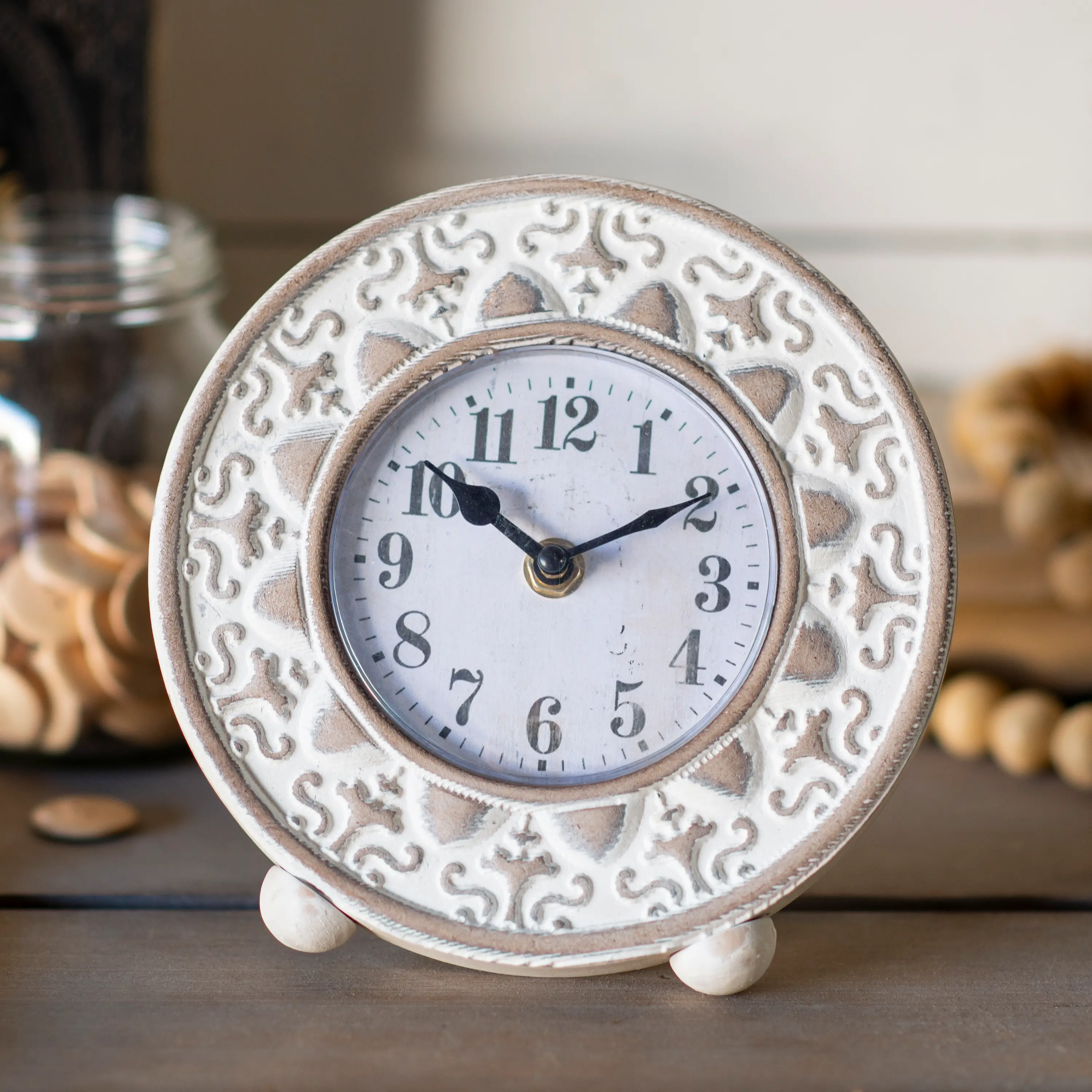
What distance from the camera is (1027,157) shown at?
0.92 meters

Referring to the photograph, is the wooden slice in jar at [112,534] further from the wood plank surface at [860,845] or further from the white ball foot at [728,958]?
the white ball foot at [728,958]

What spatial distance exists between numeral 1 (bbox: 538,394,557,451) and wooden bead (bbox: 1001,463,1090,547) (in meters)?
0.44

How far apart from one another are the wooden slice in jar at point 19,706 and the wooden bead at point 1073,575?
26.3 inches

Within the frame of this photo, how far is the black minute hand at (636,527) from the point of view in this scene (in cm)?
52

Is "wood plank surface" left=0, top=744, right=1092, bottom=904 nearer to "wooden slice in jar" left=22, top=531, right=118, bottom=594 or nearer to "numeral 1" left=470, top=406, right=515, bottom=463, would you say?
"wooden slice in jar" left=22, top=531, right=118, bottom=594

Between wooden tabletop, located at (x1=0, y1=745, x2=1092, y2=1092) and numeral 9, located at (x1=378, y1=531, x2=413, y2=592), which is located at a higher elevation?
numeral 9, located at (x1=378, y1=531, x2=413, y2=592)

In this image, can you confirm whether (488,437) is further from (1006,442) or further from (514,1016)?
(1006,442)

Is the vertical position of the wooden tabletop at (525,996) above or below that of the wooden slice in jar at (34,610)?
below

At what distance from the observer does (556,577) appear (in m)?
0.51

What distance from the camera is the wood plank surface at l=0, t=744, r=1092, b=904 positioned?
2.01 ft

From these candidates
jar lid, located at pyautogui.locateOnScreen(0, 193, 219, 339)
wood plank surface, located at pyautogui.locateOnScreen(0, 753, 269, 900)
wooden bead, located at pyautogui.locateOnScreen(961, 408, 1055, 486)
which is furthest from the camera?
wooden bead, located at pyautogui.locateOnScreen(961, 408, 1055, 486)

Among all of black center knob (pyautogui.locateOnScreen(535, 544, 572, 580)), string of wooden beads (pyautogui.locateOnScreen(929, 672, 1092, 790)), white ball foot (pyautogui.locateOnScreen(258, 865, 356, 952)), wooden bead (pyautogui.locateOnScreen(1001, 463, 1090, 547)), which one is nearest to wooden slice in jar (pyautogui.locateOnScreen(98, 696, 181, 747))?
white ball foot (pyautogui.locateOnScreen(258, 865, 356, 952))

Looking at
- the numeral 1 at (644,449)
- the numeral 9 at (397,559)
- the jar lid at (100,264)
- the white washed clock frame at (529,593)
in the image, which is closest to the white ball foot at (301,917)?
the white washed clock frame at (529,593)

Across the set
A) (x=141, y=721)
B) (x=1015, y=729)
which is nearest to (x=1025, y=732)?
(x=1015, y=729)
